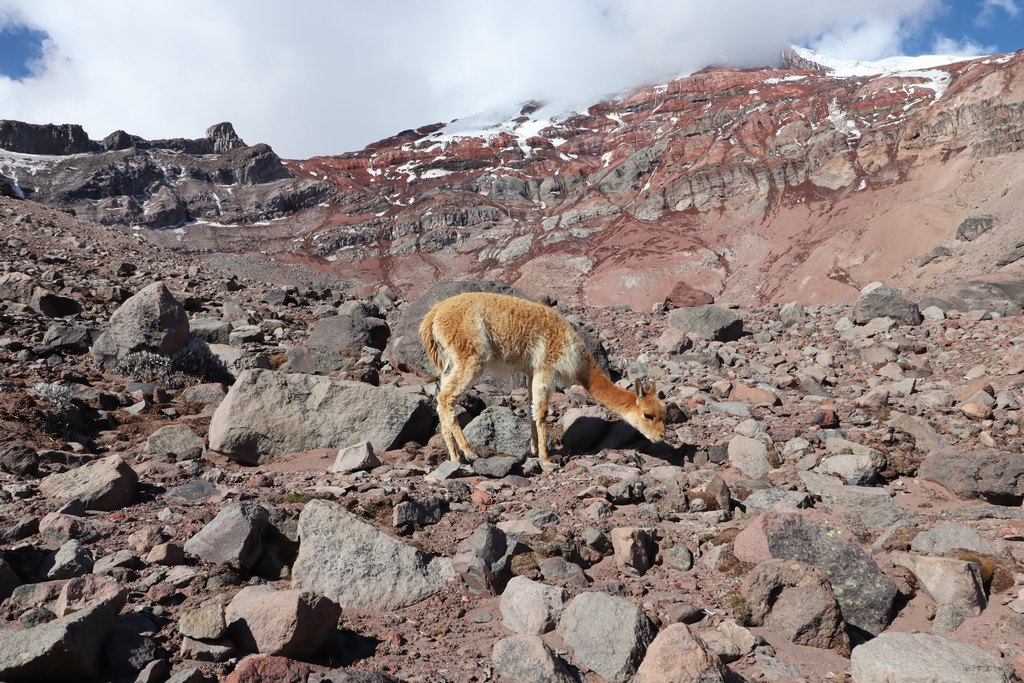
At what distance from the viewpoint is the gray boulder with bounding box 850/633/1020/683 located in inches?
118

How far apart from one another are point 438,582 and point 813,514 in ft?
12.1

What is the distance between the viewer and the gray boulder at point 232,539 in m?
4.20

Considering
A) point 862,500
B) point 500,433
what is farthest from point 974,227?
point 500,433

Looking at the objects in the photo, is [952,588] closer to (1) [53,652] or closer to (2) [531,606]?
(2) [531,606]

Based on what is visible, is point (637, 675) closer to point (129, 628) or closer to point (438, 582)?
point (438, 582)

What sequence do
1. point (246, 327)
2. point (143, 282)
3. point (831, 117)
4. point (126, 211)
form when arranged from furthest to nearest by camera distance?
point (126, 211)
point (831, 117)
point (143, 282)
point (246, 327)

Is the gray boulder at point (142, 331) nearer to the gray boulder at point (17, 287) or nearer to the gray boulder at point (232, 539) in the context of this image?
the gray boulder at point (17, 287)

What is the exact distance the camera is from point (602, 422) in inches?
331

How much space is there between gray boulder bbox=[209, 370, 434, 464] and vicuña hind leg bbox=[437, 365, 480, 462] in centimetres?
72

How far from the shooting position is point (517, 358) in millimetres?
8102

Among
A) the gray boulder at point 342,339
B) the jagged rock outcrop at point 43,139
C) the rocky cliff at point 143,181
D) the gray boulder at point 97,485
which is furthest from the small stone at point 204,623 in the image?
the jagged rock outcrop at point 43,139

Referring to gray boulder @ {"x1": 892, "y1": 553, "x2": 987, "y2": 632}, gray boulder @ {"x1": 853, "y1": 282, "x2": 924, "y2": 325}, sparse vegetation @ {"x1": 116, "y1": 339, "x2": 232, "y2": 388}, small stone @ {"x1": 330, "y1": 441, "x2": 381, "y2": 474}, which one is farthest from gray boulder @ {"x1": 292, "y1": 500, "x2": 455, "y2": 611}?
gray boulder @ {"x1": 853, "y1": 282, "x2": 924, "y2": 325}

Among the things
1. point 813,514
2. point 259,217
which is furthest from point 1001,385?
point 259,217

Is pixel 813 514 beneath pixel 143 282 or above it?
beneath
